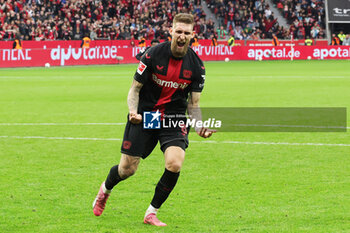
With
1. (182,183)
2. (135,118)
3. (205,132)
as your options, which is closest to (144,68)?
(135,118)

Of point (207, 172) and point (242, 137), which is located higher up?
point (207, 172)

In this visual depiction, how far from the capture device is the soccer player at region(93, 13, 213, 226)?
21.6ft

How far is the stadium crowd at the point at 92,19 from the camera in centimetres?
4059

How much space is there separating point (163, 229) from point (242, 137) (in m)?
6.70

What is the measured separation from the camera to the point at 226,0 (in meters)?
57.8

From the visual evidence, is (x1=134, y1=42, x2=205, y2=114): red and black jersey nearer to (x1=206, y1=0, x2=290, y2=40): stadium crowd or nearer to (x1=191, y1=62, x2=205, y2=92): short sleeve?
(x1=191, y1=62, x2=205, y2=92): short sleeve

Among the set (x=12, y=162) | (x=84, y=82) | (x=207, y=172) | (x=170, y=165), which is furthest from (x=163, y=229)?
(x=84, y=82)

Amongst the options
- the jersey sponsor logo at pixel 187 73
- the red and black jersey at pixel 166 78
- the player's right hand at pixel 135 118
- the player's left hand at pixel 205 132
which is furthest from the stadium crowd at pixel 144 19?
the player's left hand at pixel 205 132

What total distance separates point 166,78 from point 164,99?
9.3 inches

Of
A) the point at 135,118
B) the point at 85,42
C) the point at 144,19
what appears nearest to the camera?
the point at 135,118

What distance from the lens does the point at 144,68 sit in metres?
6.68

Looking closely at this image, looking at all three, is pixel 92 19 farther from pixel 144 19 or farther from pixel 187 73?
pixel 187 73

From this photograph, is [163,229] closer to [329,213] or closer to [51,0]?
[329,213]

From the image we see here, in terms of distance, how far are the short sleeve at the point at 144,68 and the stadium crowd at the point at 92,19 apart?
33.3 m
